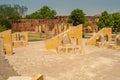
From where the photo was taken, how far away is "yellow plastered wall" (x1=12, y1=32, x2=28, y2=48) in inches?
970

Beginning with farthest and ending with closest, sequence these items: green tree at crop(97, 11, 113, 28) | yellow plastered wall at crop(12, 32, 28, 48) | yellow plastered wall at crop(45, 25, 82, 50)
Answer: green tree at crop(97, 11, 113, 28)
yellow plastered wall at crop(12, 32, 28, 48)
yellow plastered wall at crop(45, 25, 82, 50)

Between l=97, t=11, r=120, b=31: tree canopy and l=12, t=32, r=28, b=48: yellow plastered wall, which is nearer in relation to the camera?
l=12, t=32, r=28, b=48: yellow plastered wall

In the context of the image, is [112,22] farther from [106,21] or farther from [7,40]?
[7,40]

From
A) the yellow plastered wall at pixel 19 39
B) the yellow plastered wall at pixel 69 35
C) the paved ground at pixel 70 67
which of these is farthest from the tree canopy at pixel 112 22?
the paved ground at pixel 70 67

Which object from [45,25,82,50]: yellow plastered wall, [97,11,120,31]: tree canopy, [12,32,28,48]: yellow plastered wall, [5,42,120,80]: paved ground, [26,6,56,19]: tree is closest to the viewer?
[5,42,120,80]: paved ground

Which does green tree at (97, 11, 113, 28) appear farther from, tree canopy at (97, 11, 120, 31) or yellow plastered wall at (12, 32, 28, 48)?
yellow plastered wall at (12, 32, 28, 48)

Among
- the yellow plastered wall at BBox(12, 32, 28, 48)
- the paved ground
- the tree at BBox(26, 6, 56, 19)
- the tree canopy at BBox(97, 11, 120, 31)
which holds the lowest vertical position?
the paved ground

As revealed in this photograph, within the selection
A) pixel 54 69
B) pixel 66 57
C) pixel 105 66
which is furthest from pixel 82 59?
pixel 54 69

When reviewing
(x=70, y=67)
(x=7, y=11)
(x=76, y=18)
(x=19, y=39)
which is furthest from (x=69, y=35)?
(x=7, y=11)

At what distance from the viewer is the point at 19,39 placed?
1028 inches

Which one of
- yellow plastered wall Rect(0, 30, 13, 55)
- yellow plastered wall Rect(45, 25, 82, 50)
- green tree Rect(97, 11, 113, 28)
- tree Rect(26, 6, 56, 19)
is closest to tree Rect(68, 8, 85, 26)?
green tree Rect(97, 11, 113, 28)

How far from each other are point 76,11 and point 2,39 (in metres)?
32.3

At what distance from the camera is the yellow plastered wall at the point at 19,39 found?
80.8 ft

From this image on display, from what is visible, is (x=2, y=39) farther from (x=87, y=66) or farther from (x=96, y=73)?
(x=96, y=73)
